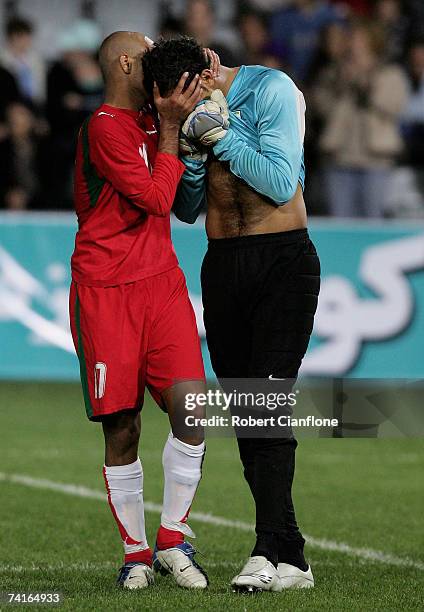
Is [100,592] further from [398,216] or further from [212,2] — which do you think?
[212,2]

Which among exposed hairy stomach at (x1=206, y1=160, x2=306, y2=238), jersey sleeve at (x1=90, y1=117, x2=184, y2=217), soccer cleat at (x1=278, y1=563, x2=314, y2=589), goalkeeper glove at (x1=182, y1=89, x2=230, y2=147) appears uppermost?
goalkeeper glove at (x1=182, y1=89, x2=230, y2=147)

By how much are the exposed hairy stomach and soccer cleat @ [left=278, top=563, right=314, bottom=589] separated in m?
1.33

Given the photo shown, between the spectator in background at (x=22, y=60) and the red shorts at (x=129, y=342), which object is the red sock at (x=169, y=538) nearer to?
the red shorts at (x=129, y=342)

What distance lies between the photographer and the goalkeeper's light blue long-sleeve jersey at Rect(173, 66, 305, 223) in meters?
4.89

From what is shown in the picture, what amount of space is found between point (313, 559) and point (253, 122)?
209 cm

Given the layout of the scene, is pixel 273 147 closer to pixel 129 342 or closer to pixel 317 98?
pixel 129 342

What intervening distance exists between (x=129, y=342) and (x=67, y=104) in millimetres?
8088

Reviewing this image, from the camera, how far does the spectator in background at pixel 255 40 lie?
13289 mm

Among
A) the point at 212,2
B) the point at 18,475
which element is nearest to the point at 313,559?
the point at 18,475

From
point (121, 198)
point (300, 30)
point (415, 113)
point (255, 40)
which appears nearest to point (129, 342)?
point (121, 198)

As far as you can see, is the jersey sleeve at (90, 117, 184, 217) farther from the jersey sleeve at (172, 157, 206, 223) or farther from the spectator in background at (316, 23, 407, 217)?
the spectator in background at (316, 23, 407, 217)

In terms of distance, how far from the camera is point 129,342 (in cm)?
505

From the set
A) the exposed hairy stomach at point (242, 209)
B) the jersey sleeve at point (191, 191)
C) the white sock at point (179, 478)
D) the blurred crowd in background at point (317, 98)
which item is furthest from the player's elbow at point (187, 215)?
the blurred crowd in background at point (317, 98)

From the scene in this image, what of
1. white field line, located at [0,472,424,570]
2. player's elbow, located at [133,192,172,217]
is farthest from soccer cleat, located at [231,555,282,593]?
player's elbow, located at [133,192,172,217]
